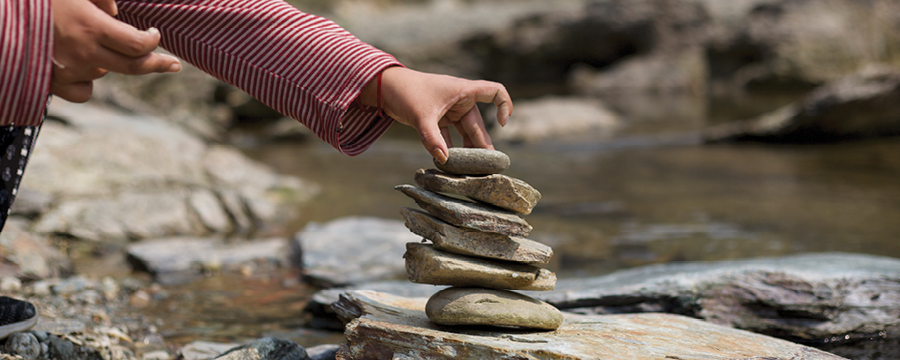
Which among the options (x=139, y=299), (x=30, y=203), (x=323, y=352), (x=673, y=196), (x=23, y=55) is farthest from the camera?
(x=673, y=196)

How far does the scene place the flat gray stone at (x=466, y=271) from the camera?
195 cm

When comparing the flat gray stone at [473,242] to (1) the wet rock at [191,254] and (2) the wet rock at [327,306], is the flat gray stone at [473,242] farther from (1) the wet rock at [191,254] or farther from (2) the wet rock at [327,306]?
(1) the wet rock at [191,254]

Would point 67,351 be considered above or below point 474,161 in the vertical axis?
below

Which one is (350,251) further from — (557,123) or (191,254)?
(557,123)

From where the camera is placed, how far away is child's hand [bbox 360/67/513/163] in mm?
1826

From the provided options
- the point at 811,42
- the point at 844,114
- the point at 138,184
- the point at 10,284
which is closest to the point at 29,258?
the point at 10,284


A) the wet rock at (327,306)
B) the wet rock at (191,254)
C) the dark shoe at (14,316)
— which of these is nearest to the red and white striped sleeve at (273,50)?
the dark shoe at (14,316)

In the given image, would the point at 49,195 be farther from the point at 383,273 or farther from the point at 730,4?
the point at 730,4

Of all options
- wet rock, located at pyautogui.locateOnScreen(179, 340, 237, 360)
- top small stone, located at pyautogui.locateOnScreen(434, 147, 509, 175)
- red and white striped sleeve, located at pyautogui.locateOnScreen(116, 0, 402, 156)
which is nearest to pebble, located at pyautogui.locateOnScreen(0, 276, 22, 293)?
wet rock, located at pyautogui.locateOnScreen(179, 340, 237, 360)

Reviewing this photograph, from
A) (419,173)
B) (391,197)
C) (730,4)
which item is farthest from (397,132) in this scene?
(730,4)

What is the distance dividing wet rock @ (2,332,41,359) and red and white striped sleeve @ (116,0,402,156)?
1115 mm

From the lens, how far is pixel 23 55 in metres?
1.33

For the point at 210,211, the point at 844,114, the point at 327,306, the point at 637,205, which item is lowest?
the point at 327,306

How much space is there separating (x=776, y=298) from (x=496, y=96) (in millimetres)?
1541
